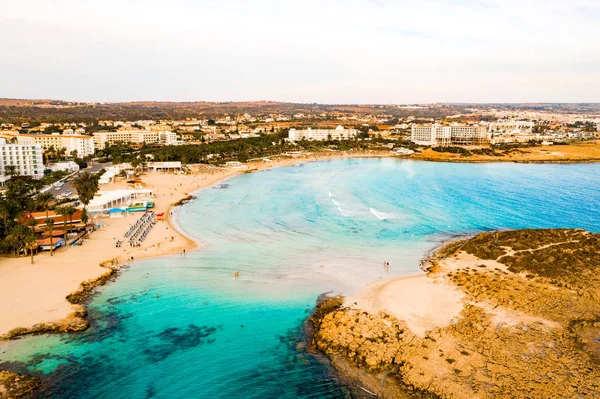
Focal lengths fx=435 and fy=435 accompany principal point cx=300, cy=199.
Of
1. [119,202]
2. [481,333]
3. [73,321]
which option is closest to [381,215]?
[481,333]

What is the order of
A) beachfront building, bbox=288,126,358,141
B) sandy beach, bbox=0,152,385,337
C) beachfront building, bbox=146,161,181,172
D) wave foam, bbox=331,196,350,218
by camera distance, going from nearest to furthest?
sandy beach, bbox=0,152,385,337 < wave foam, bbox=331,196,350,218 < beachfront building, bbox=146,161,181,172 < beachfront building, bbox=288,126,358,141

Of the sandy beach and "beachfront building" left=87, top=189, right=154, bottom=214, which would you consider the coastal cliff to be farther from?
"beachfront building" left=87, top=189, right=154, bottom=214

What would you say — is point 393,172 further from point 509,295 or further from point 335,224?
point 509,295

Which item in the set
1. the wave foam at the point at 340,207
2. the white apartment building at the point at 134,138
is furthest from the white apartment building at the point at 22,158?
the wave foam at the point at 340,207

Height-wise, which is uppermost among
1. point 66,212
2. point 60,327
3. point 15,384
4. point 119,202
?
point 66,212

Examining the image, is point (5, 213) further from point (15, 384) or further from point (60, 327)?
point (15, 384)

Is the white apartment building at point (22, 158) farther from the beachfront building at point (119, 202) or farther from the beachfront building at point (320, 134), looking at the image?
the beachfront building at point (320, 134)

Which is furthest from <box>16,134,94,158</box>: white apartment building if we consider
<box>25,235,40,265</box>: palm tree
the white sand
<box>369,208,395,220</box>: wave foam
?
the white sand
